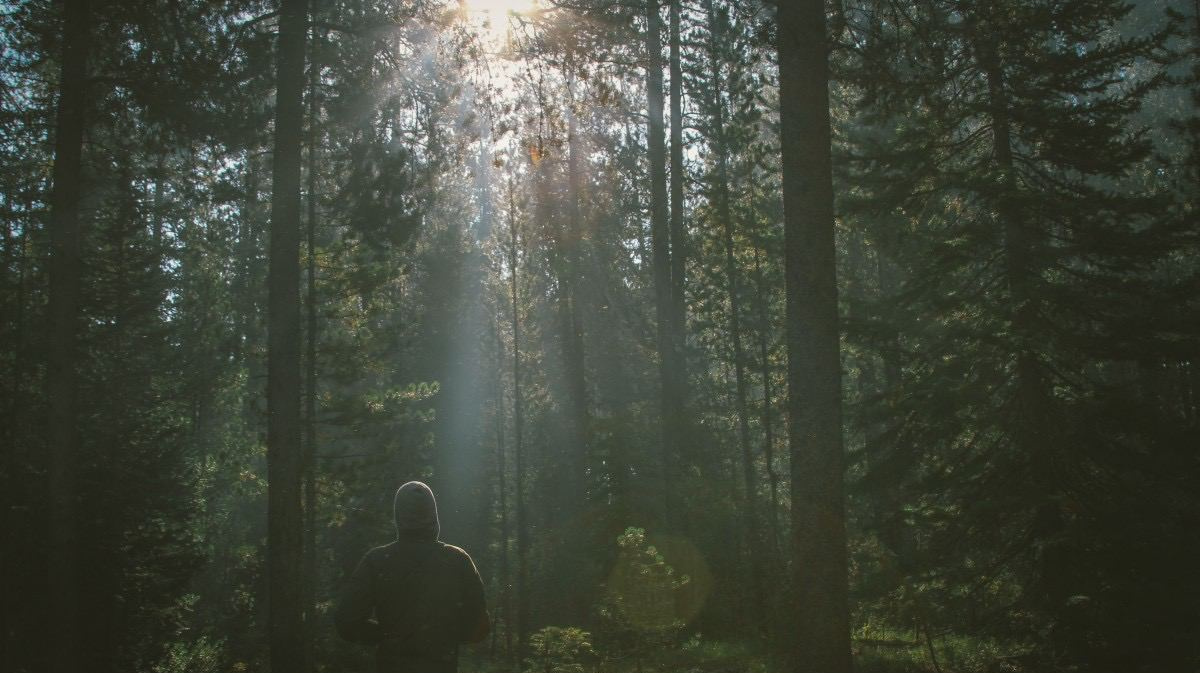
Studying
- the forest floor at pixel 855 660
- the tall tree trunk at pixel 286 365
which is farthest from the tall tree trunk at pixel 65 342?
the forest floor at pixel 855 660

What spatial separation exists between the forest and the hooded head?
8.98 ft

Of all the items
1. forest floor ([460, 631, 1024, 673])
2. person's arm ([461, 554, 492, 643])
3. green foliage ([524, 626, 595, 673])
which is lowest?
forest floor ([460, 631, 1024, 673])

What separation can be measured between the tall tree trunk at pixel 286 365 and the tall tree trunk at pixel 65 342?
277cm

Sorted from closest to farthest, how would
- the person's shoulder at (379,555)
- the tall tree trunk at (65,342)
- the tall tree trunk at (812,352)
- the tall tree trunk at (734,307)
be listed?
the person's shoulder at (379,555)
the tall tree trunk at (812,352)
the tall tree trunk at (65,342)
the tall tree trunk at (734,307)

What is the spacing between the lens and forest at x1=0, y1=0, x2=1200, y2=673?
27.2 feet

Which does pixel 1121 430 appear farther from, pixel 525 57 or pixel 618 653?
pixel 525 57

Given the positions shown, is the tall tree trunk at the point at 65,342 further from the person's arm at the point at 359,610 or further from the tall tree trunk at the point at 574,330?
the tall tree trunk at the point at 574,330

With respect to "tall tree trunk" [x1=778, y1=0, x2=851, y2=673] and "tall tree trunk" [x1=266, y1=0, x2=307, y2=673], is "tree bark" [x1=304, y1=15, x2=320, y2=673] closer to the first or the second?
"tall tree trunk" [x1=266, y1=0, x2=307, y2=673]

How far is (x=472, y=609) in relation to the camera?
5305 millimetres

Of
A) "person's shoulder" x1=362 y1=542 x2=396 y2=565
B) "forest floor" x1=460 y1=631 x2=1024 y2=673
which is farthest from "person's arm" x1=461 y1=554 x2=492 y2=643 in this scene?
"forest floor" x1=460 y1=631 x2=1024 y2=673

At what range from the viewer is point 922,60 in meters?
7.82

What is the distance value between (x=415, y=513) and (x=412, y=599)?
502mm

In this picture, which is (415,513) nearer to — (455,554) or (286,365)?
(455,554)

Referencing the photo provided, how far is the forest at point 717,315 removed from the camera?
27.2ft
